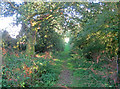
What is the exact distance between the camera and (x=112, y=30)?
553cm

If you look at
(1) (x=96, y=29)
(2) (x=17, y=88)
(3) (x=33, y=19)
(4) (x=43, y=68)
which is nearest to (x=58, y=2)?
(3) (x=33, y=19)

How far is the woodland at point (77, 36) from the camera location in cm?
602

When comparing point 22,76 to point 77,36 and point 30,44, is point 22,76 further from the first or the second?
point 77,36

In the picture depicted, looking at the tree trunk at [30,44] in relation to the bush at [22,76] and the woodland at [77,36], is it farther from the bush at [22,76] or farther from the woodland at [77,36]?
the bush at [22,76]

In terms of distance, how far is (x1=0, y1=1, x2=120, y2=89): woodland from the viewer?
602 centimetres

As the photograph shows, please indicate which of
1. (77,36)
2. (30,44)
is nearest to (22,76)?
(30,44)

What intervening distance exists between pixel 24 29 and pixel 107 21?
695 centimetres

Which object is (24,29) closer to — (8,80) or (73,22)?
(73,22)

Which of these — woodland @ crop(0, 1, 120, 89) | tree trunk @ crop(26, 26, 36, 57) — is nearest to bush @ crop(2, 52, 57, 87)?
woodland @ crop(0, 1, 120, 89)

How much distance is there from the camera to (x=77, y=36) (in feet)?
35.4

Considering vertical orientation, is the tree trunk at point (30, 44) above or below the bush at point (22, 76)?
above

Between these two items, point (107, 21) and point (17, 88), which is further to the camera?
point (107, 21)

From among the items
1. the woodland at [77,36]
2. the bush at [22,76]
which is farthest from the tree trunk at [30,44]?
the bush at [22,76]

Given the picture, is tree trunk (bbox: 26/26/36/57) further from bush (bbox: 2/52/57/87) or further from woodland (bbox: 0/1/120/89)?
bush (bbox: 2/52/57/87)
